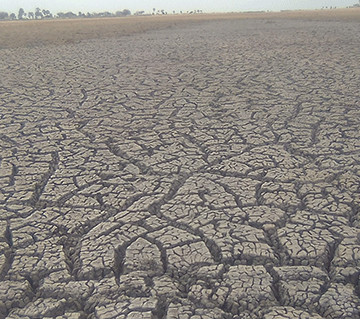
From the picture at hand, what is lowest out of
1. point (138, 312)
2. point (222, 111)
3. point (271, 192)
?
point (138, 312)

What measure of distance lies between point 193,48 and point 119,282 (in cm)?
708

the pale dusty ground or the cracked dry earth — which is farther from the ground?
the pale dusty ground

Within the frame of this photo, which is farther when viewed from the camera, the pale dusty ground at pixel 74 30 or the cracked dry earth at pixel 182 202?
the pale dusty ground at pixel 74 30

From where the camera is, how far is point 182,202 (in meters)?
2.20

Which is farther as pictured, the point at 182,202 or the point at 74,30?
the point at 74,30

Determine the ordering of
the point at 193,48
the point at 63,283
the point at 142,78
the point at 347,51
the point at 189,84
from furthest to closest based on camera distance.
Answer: the point at 193,48 < the point at 347,51 < the point at 142,78 < the point at 189,84 < the point at 63,283

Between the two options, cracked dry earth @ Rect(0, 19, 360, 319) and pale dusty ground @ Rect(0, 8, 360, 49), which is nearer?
cracked dry earth @ Rect(0, 19, 360, 319)

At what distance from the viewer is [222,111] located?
3846 millimetres

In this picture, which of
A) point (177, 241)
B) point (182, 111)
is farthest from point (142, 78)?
point (177, 241)

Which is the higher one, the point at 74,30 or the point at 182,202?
the point at 74,30

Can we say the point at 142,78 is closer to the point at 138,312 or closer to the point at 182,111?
the point at 182,111

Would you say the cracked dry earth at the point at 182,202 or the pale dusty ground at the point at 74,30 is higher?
the pale dusty ground at the point at 74,30

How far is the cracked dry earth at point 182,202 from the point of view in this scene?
155 centimetres

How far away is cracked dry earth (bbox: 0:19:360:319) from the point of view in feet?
5.08
